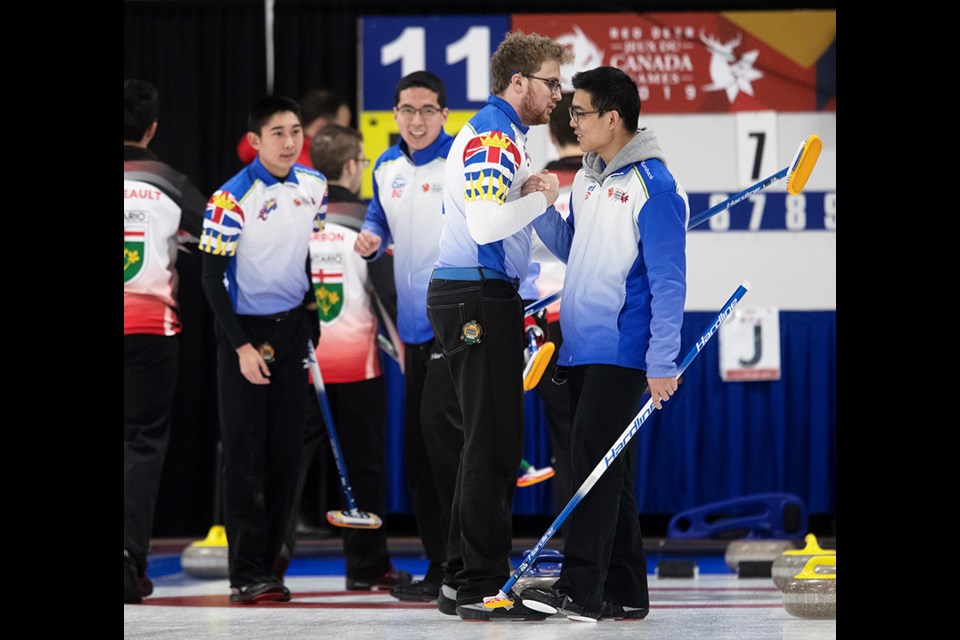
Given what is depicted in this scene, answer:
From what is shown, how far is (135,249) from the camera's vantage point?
4.81 metres

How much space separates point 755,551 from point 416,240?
2.09 m

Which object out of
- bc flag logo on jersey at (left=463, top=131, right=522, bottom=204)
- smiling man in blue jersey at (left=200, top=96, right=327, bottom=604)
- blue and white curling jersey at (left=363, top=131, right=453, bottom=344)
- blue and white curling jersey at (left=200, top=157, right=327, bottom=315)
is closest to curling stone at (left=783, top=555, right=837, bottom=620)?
bc flag logo on jersey at (left=463, top=131, right=522, bottom=204)

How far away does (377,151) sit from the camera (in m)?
7.33

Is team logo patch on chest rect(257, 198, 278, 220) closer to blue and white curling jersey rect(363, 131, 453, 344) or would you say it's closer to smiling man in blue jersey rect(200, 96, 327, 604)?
smiling man in blue jersey rect(200, 96, 327, 604)

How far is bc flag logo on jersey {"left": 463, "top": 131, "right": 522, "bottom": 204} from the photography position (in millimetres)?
3527

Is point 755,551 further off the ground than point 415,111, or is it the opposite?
point 415,111

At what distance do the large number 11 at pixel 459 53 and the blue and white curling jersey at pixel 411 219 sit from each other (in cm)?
273

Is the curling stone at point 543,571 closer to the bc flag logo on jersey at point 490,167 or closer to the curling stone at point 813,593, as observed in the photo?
the curling stone at point 813,593

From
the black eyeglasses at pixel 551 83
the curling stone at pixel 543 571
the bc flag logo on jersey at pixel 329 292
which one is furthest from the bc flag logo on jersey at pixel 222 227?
the curling stone at pixel 543 571

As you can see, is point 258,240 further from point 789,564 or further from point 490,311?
point 789,564

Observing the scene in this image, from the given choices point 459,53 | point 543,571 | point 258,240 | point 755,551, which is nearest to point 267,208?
point 258,240

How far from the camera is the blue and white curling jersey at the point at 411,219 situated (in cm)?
452
